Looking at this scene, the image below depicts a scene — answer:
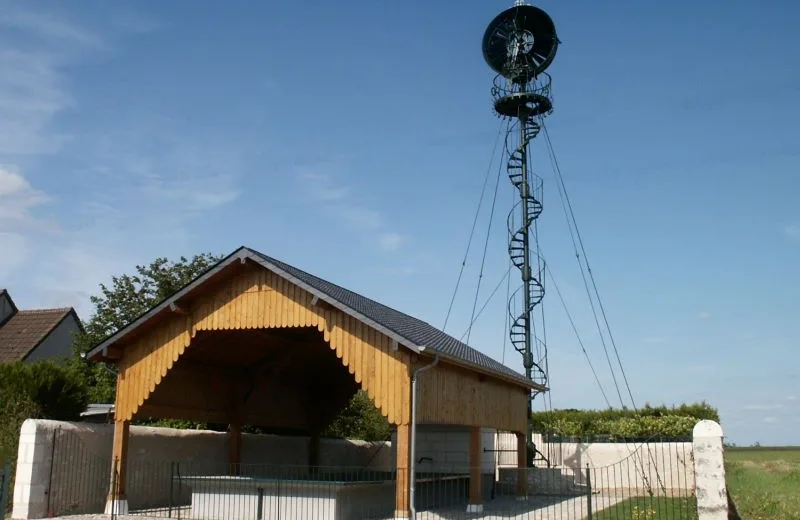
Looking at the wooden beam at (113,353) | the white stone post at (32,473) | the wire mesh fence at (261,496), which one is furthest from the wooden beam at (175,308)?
the white stone post at (32,473)

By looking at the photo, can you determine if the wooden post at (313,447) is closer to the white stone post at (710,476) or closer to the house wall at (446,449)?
the house wall at (446,449)

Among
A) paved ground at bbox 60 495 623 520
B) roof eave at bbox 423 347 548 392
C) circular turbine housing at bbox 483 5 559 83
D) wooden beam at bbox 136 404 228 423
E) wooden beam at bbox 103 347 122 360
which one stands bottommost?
paved ground at bbox 60 495 623 520

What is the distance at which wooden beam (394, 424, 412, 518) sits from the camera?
15.3 meters

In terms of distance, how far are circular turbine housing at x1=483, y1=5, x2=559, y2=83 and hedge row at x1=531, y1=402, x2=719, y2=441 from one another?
14030 millimetres

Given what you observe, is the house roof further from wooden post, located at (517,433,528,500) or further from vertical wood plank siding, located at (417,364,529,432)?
vertical wood plank siding, located at (417,364,529,432)

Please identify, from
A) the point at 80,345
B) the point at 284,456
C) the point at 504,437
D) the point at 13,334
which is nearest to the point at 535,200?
the point at 504,437

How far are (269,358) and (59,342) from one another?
18104 millimetres

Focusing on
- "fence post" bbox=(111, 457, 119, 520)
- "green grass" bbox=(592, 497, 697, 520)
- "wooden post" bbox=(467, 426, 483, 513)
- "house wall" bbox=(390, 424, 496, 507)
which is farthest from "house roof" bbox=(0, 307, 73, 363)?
"green grass" bbox=(592, 497, 697, 520)

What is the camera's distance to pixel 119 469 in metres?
17.9

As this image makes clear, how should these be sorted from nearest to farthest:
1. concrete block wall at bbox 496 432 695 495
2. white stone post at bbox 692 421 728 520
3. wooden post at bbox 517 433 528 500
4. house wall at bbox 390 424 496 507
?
white stone post at bbox 692 421 728 520, wooden post at bbox 517 433 528 500, concrete block wall at bbox 496 432 695 495, house wall at bbox 390 424 496 507

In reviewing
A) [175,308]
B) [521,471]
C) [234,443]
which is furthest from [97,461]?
[521,471]

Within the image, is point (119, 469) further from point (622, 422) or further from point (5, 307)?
point (5, 307)

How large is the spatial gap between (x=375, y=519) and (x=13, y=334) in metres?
25.6

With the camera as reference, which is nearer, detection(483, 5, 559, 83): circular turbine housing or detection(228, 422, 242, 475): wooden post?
detection(228, 422, 242, 475): wooden post
